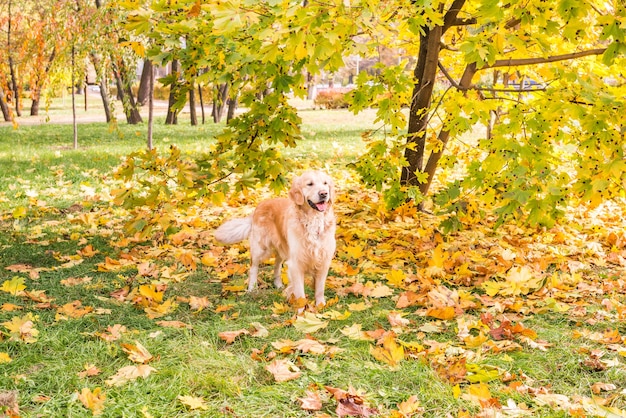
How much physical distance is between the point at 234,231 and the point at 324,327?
4.87 ft

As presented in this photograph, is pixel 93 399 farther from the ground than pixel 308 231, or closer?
closer

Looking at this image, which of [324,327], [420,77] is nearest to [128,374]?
[324,327]

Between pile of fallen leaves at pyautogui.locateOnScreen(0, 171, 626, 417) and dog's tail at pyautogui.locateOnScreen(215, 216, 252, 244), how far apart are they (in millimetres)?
275

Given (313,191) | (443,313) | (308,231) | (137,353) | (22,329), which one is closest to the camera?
(137,353)

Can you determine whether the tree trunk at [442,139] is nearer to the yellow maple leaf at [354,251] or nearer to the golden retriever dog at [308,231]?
the yellow maple leaf at [354,251]

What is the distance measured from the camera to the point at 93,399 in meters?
2.68

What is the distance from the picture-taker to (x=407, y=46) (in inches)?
318

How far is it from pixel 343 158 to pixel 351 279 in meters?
7.19

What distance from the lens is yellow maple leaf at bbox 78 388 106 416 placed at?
2643 millimetres

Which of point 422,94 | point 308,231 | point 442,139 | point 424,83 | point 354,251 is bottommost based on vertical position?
point 354,251

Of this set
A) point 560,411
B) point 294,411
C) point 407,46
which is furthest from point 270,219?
point 407,46

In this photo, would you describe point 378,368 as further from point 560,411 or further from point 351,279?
point 351,279

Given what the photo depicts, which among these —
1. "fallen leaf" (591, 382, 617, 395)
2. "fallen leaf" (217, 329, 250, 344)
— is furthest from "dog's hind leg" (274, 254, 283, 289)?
"fallen leaf" (591, 382, 617, 395)

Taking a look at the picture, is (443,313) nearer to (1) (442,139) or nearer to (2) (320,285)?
(2) (320,285)
